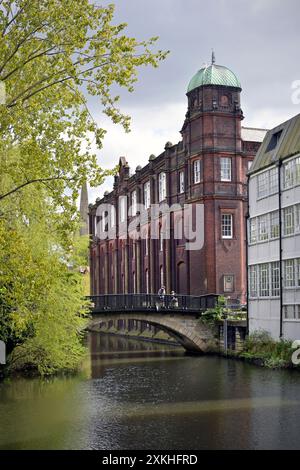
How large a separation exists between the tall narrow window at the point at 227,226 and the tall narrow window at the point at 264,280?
980cm

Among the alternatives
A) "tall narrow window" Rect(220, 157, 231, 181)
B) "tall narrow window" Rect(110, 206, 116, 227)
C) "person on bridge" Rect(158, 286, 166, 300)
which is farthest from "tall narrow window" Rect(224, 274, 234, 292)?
"tall narrow window" Rect(110, 206, 116, 227)

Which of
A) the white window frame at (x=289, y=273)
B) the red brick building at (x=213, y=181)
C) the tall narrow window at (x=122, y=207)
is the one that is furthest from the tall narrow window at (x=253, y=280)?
the tall narrow window at (x=122, y=207)

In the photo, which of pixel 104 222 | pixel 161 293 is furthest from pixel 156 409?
pixel 104 222

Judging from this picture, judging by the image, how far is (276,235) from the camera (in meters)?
33.1

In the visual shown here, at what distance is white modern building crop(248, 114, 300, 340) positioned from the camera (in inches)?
1233

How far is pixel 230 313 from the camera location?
38.5 m

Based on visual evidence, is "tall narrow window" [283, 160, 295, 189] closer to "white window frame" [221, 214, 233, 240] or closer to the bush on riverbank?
the bush on riverbank

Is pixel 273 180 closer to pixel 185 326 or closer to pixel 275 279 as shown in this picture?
pixel 275 279

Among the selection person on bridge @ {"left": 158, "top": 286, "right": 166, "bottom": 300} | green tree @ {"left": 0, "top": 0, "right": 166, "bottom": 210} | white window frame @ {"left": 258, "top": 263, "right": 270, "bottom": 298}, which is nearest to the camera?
green tree @ {"left": 0, "top": 0, "right": 166, "bottom": 210}

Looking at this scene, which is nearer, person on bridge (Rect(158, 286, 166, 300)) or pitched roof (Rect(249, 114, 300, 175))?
pitched roof (Rect(249, 114, 300, 175))

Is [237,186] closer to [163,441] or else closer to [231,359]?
[231,359]

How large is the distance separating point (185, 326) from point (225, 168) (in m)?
12.4

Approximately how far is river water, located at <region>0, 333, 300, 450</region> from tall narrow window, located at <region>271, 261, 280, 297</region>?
4167 millimetres
